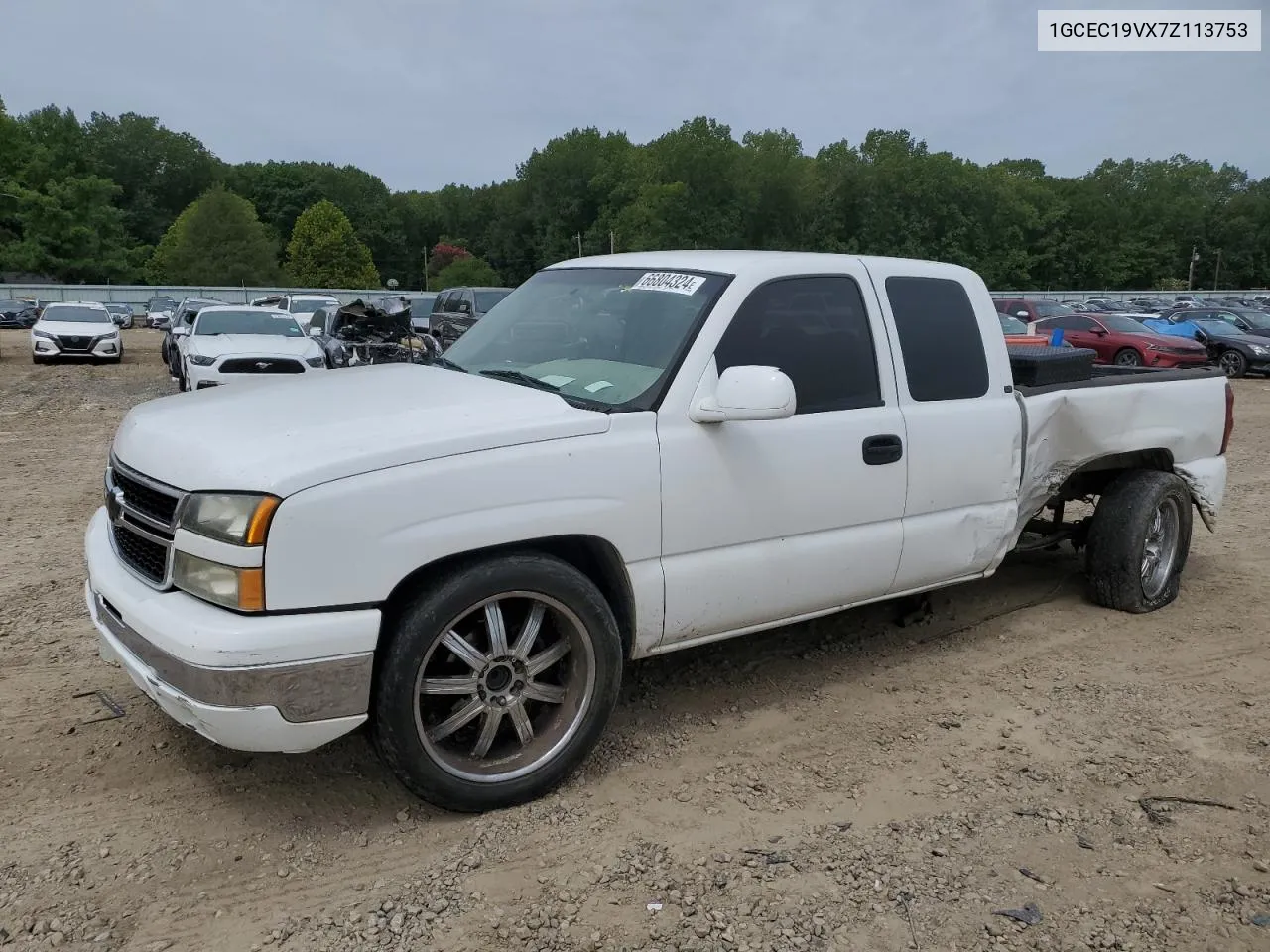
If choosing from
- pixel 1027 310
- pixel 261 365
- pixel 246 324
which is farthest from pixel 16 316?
pixel 1027 310

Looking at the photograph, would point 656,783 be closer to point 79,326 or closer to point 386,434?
point 386,434

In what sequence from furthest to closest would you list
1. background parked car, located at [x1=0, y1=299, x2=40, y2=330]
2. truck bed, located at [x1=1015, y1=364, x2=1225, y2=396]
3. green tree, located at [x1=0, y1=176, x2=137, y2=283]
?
green tree, located at [x1=0, y1=176, x2=137, y2=283] < background parked car, located at [x1=0, y1=299, x2=40, y2=330] < truck bed, located at [x1=1015, y1=364, x2=1225, y2=396]

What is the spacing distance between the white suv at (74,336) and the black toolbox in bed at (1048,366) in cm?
2282

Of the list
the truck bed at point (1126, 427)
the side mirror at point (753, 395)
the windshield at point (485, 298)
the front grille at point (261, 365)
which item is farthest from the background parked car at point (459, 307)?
the side mirror at point (753, 395)

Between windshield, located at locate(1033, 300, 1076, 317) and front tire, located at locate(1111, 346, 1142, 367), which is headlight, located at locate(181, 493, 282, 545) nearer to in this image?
front tire, located at locate(1111, 346, 1142, 367)

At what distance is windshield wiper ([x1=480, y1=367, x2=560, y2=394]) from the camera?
3691 millimetres

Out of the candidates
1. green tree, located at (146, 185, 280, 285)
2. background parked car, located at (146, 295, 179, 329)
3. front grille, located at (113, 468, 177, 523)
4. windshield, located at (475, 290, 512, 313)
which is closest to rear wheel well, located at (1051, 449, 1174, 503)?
front grille, located at (113, 468, 177, 523)

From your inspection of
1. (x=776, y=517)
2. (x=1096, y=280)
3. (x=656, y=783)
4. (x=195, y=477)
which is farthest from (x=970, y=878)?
(x=1096, y=280)

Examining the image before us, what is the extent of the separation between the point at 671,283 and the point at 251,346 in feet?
39.7

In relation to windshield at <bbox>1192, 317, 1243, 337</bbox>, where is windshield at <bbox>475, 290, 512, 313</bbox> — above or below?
above

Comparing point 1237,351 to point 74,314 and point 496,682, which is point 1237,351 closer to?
point 496,682

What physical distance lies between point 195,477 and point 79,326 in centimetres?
2335

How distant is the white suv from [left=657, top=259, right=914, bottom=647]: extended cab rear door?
23.1m

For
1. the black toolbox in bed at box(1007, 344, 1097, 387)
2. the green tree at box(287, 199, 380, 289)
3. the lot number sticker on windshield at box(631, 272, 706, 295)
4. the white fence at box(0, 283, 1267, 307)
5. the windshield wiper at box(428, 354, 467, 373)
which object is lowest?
the black toolbox in bed at box(1007, 344, 1097, 387)
